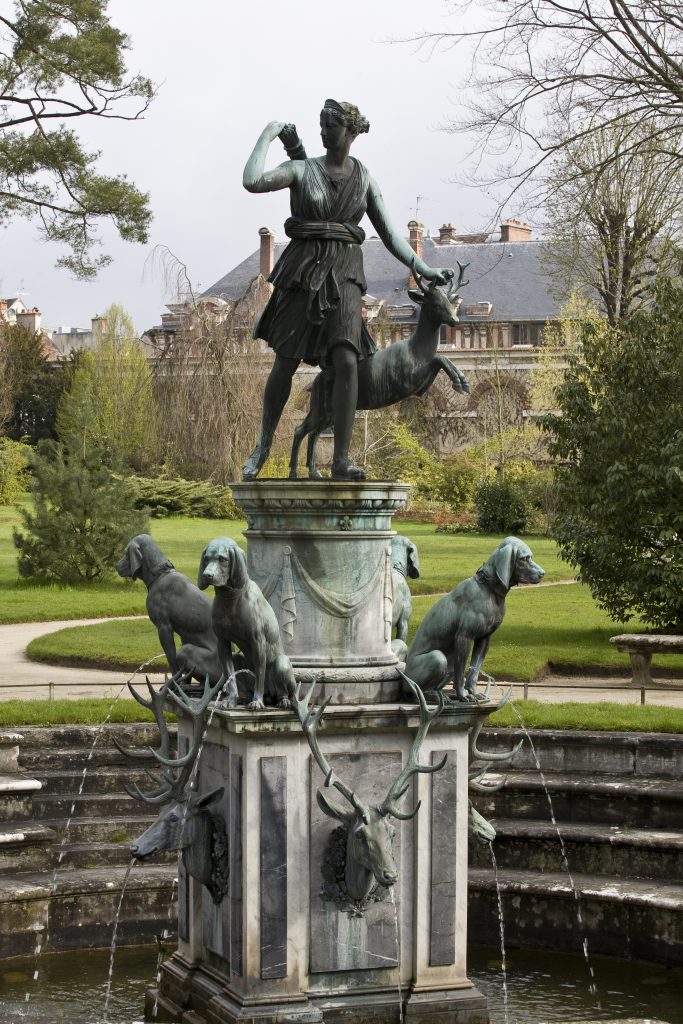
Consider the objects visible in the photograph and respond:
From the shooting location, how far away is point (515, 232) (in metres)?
71.5

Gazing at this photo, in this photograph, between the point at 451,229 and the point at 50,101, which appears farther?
the point at 451,229

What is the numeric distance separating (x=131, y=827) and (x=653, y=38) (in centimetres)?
1108

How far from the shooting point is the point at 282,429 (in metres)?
39.6

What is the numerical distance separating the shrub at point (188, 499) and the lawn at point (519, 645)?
1896 centimetres

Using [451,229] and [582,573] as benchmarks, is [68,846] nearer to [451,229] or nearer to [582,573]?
[582,573]

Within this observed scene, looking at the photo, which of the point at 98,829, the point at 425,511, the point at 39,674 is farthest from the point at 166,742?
the point at 425,511

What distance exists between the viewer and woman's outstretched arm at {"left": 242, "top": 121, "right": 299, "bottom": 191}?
6.96 metres

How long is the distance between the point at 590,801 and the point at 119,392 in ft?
163

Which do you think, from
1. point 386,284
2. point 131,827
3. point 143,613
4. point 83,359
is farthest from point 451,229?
point 131,827

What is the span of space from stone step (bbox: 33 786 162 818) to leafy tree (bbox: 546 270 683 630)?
7.75 metres

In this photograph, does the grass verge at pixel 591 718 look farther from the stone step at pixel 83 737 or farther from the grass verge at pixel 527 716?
the stone step at pixel 83 737

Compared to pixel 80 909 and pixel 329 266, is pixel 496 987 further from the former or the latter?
pixel 329 266

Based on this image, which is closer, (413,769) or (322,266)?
(413,769)

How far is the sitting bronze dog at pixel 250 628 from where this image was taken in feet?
21.2
